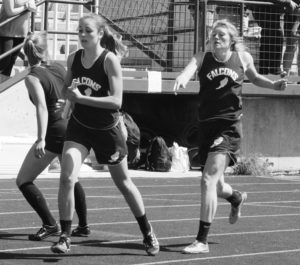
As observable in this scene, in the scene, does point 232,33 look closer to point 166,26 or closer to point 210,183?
point 210,183

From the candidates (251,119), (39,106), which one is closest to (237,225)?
(39,106)

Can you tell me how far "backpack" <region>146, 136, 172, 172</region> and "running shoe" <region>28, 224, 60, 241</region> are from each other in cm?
786

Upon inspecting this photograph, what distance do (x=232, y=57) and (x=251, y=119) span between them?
9.63 metres

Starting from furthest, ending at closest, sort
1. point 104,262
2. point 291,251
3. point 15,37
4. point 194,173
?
point 194,173 → point 15,37 → point 291,251 → point 104,262

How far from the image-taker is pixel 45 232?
27.6ft

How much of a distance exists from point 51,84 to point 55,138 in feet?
1.56

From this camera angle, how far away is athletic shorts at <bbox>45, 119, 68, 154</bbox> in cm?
846

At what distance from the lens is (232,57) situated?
826 cm

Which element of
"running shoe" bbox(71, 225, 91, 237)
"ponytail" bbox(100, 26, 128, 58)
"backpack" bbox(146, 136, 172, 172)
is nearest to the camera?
"ponytail" bbox(100, 26, 128, 58)

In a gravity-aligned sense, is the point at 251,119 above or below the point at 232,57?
below

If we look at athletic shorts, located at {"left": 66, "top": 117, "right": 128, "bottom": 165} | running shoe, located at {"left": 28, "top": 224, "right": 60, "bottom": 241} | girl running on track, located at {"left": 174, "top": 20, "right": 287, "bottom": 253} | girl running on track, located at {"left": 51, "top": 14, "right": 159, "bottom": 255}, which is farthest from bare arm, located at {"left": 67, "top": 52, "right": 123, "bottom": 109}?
running shoe, located at {"left": 28, "top": 224, "right": 60, "bottom": 241}

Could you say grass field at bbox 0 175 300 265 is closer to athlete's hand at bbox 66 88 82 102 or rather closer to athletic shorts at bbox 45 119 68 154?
athletic shorts at bbox 45 119 68 154

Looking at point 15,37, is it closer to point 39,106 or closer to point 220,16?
point 220,16

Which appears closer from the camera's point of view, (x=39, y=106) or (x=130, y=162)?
(x=39, y=106)
